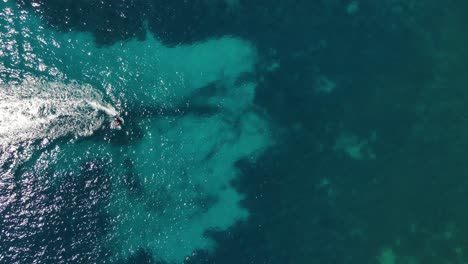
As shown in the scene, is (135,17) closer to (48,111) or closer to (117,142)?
(48,111)

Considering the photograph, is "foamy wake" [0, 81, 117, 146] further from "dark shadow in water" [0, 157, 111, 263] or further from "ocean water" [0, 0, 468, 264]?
"dark shadow in water" [0, 157, 111, 263]

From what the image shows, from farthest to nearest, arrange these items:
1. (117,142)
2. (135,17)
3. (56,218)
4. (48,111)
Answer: (135,17) → (117,142) → (48,111) → (56,218)

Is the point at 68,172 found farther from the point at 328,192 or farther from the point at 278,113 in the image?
the point at 328,192

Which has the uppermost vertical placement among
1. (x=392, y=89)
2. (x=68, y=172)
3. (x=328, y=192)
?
(x=392, y=89)

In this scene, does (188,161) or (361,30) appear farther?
(361,30)

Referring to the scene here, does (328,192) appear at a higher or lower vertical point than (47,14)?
lower

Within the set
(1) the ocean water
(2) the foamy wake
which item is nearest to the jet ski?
(1) the ocean water

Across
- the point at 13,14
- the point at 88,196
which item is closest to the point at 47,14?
the point at 13,14

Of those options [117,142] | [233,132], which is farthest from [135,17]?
[233,132]
